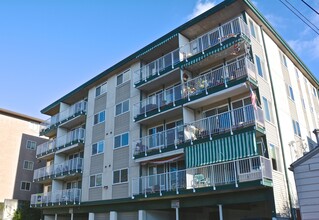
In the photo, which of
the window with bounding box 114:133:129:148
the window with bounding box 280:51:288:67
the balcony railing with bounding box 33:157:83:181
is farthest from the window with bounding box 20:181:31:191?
the window with bounding box 280:51:288:67

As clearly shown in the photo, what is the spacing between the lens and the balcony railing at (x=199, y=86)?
18.9 m

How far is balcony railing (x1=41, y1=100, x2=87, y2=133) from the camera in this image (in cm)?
3220

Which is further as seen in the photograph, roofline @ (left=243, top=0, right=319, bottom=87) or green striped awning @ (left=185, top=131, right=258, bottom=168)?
roofline @ (left=243, top=0, right=319, bottom=87)

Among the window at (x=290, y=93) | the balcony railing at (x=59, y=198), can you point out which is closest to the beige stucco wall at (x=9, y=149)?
the balcony railing at (x=59, y=198)

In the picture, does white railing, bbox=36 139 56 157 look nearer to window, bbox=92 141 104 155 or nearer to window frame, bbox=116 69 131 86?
window, bbox=92 141 104 155

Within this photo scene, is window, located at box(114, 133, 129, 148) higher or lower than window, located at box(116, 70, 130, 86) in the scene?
lower

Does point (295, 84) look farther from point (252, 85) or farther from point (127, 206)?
point (127, 206)

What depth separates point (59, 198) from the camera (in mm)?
30031

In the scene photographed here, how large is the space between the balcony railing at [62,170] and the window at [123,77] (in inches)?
333

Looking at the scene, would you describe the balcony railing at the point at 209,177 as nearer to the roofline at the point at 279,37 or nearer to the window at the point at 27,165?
the roofline at the point at 279,37

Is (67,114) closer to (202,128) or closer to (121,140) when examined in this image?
(121,140)

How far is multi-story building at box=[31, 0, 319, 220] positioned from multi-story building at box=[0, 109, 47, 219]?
10509 mm

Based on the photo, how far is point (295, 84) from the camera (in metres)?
25.9

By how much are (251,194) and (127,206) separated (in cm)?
1062
